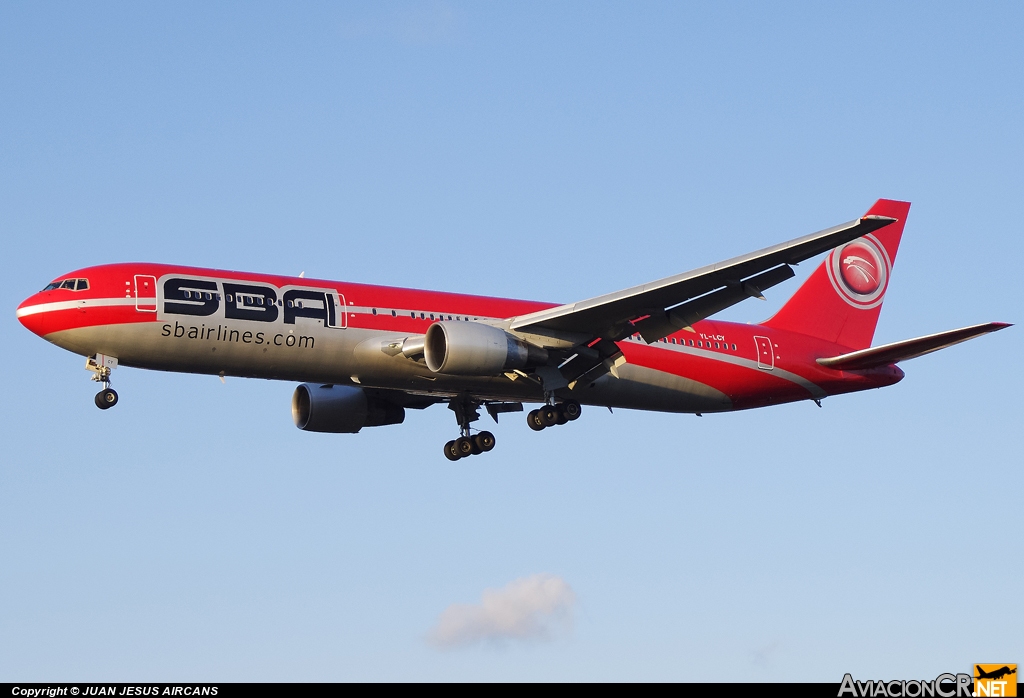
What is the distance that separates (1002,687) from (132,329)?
24569 mm

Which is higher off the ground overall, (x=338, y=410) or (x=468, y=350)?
(x=338, y=410)

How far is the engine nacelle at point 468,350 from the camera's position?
3969cm

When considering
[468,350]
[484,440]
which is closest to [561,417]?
[484,440]

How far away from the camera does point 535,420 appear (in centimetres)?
4375

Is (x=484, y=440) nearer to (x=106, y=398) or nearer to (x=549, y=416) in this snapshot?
(x=549, y=416)

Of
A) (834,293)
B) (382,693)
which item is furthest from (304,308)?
(834,293)

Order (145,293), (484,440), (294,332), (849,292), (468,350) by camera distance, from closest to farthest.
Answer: (145,293) < (468,350) < (294,332) < (484,440) < (849,292)

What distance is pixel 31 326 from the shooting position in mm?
39781

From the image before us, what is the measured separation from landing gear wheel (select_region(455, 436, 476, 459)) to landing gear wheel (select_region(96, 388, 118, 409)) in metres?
11.6

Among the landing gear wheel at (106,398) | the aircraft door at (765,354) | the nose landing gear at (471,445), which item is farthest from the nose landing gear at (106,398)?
the aircraft door at (765,354)

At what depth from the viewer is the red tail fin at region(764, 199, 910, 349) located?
49.1 meters

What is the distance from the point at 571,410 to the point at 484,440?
12.5 ft

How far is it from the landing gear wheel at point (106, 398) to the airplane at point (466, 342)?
4 centimetres

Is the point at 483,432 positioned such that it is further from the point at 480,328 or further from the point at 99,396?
the point at 99,396
